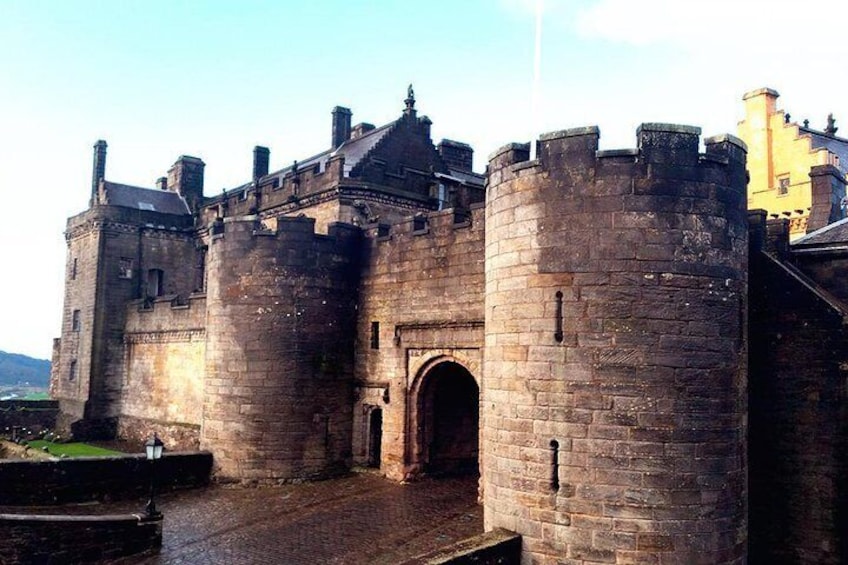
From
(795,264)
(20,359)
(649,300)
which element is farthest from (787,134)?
(20,359)

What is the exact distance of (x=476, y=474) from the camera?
18.7 meters

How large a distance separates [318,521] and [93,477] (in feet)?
18.5

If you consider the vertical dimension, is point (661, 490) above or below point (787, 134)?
below

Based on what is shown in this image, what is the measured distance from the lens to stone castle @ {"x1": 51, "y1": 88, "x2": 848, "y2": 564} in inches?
386

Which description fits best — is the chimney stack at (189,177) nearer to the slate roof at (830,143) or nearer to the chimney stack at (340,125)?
the chimney stack at (340,125)

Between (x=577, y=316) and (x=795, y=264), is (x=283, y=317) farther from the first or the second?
(x=795, y=264)

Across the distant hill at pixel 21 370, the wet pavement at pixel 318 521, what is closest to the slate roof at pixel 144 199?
the wet pavement at pixel 318 521

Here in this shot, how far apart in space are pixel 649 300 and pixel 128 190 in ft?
95.3

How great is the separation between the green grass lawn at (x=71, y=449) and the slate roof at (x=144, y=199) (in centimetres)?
1002

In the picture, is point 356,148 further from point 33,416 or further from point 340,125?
point 33,416

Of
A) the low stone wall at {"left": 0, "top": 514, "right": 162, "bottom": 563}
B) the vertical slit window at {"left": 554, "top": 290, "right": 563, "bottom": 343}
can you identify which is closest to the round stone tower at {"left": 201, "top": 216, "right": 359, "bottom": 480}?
the low stone wall at {"left": 0, "top": 514, "right": 162, "bottom": 563}

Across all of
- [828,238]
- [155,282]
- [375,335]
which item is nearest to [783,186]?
[828,238]

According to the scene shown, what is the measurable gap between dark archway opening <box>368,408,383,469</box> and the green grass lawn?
37.0 feet

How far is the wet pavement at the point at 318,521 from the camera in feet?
41.7
